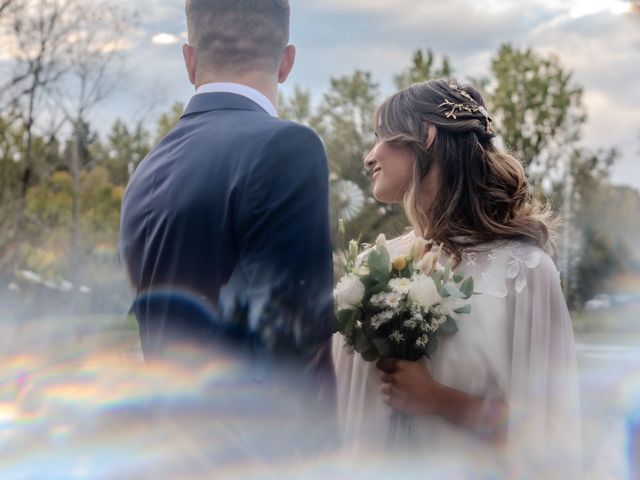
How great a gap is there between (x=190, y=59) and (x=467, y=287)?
1.36 meters

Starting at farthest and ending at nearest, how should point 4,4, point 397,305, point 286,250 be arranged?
point 4,4, point 397,305, point 286,250

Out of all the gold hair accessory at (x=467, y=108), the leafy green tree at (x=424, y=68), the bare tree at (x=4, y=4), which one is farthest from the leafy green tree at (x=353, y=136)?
the gold hair accessory at (x=467, y=108)

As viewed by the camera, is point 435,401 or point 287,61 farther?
point 435,401

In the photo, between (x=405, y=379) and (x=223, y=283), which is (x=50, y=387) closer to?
(x=405, y=379)

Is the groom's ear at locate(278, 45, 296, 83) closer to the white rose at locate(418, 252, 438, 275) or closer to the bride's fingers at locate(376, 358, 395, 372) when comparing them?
the white rose at locate(418, 252, 438, 275)

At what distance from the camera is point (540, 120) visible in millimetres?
27016

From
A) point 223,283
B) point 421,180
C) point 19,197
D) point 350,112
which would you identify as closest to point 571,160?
point 350,112

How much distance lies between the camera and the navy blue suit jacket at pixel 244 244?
6.02ft

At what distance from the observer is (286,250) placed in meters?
1.82

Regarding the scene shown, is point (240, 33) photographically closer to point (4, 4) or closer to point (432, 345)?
point (432, 345)

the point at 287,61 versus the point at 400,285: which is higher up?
the point at 287,61

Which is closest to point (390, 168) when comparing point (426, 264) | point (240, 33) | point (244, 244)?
point (426, 264)

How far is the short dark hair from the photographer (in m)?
2.06

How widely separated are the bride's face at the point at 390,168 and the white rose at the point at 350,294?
24.8 inches
